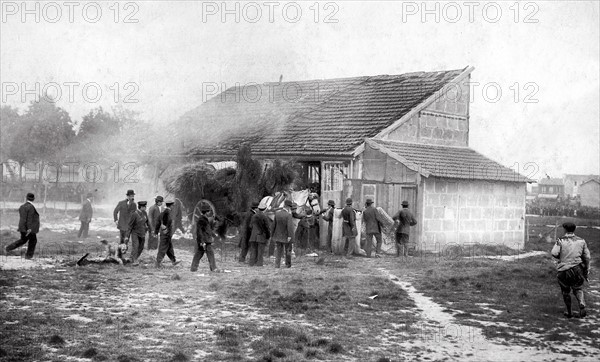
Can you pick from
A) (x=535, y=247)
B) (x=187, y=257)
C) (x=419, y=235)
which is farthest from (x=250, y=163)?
(x=535, y=247)

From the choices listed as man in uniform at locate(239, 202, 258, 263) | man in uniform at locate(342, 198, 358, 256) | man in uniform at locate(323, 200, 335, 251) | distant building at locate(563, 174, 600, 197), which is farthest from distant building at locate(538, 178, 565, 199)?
man in uniform at locate(239, 202, 258, 263)

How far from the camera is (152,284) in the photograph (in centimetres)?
1307

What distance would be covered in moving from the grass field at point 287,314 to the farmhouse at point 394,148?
4.94m

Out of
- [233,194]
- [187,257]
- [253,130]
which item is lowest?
[187,257]

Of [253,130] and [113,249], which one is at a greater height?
[253,130]

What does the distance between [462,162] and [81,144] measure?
94.9 feet

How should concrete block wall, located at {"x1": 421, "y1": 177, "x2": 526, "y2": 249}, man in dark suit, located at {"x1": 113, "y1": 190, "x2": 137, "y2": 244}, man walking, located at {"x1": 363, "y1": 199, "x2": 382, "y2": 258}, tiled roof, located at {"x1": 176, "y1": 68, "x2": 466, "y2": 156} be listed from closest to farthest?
man in dark suit, located at {"x1": 113, "y1": 190, "x2": 137, "y2": 244} → man walking, located at {"x1": 363, "y1": 199, "x2": 382, "y2": 258} → concrete block wall, located at {"x1": 421, "y1": 177, "x2": 526, "y2": 249} → tiled roof, located at {"x1": 176, "y1": 68, "x2": 466, "y2": 156}

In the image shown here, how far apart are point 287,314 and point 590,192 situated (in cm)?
9534

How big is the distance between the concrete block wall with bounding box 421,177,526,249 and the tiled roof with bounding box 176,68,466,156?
120 inches

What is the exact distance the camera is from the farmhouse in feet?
70.4

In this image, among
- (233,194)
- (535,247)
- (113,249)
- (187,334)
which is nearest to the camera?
(187,334)

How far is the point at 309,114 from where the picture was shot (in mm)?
25703

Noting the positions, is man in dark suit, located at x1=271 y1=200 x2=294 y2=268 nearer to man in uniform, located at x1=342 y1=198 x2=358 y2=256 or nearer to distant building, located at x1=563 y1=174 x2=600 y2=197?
man in uniform, located at x1=342 y1=198 x2=358 y2=256

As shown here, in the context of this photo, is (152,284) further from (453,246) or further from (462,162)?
(462,162)
